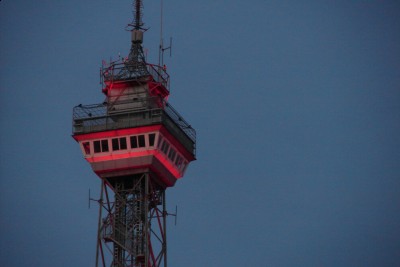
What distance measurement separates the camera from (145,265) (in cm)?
19862

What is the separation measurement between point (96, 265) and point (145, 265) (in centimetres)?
629

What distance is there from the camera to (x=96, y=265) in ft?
655
